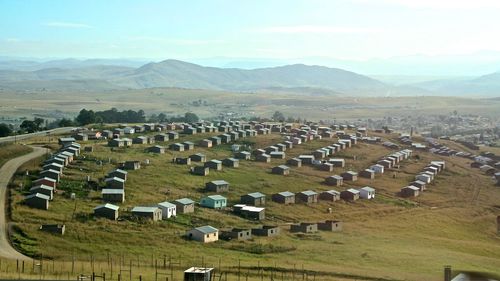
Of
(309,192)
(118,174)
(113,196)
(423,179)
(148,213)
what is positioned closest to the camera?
(148,213)

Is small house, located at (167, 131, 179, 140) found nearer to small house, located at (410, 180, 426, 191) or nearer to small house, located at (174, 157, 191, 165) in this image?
small house, located at (174, 157, 191, 165)

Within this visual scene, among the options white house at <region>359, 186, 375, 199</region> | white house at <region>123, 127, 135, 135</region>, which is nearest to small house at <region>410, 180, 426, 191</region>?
white house at <region>359, 186, 375, 199</region>

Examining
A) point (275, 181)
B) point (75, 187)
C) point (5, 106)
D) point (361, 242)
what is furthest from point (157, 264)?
point (5, 106)

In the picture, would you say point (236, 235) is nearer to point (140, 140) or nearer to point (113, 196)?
point (113, 196)

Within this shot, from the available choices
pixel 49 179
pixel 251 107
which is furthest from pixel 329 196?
pixel 251 107

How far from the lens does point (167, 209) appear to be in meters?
33.1

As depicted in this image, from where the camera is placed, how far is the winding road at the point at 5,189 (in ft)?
81.3

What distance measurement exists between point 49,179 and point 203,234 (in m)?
11.3

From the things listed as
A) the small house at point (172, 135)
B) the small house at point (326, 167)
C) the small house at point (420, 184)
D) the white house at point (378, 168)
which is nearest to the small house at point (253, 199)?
the small house at point (326, 167)

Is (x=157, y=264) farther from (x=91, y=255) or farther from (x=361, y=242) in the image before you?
(x=361, y=242)

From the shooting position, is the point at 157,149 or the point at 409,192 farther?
the point at 157,149

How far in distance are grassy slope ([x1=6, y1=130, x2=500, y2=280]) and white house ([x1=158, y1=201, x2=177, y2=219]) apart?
58 cm

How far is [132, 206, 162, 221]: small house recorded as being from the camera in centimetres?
3198

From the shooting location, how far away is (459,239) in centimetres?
3522
